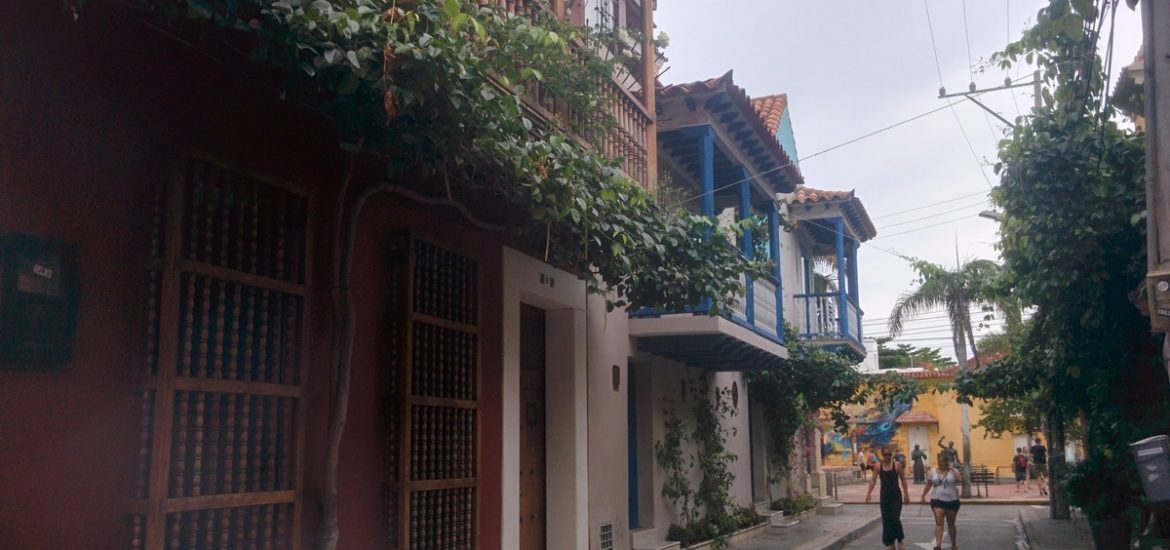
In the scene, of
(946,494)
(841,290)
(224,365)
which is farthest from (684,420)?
(224,365)

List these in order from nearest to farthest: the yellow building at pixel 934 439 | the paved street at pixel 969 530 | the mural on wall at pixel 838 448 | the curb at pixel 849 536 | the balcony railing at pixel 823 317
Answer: the curb at pixel 849 536
the paved street at pixel 969 530
the balcony railing at pixel 823 317
the yellow building at pixel 934 439
the mural on wall at pixel 838 448

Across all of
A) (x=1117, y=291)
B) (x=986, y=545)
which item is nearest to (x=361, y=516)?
(x=1117, y=291)

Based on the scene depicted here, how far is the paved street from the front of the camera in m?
15.8

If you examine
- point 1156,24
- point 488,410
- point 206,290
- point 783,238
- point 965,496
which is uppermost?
point 783,238

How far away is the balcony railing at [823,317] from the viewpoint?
64.1 ft

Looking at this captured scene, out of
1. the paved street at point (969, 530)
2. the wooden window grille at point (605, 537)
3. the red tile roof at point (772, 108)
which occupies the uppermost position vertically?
the red tile roof at point (772, 108)

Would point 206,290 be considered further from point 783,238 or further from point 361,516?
point 783,238

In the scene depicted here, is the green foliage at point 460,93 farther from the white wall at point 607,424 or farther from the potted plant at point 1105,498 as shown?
the potted plant at point 1105,498

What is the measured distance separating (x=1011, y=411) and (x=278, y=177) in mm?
24103

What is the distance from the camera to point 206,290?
16.3ft

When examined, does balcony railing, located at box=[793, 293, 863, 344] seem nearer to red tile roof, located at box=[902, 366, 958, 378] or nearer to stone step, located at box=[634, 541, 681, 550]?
stone step, located at box=[634, 541, 681, 550]

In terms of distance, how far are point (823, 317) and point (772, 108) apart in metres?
4.50

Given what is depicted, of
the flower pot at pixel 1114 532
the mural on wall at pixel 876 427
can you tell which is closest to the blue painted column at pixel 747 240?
the flower pot at pixel 1114 532

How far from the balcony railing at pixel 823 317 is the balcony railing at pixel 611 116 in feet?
31.8
